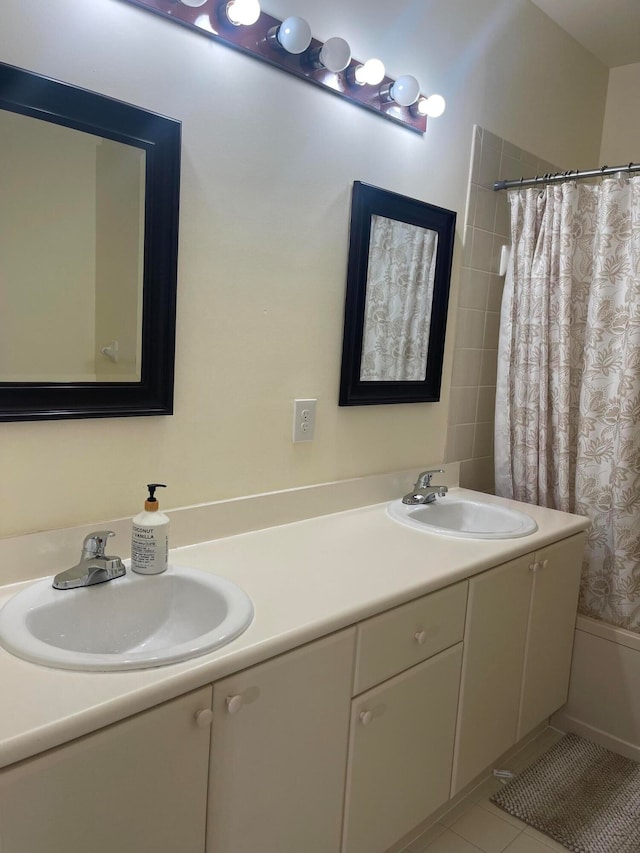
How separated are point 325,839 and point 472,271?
180cm

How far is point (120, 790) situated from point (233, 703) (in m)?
0.21

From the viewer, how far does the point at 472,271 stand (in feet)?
7.58

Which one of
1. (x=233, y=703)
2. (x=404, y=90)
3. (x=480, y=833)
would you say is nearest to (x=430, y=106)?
(x=404, y=90)

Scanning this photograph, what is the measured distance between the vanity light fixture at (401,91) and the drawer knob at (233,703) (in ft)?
5.32

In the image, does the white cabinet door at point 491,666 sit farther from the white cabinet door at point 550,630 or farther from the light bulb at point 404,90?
the light bulb at point 404,90

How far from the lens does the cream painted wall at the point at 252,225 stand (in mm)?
1299

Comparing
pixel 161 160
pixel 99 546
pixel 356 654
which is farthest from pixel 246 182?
pixel 356 654

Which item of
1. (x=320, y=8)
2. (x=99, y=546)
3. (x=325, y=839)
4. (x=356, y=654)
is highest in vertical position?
(x=320, y=8)

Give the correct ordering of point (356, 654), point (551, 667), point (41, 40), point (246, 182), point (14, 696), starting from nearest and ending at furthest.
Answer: point (14, 696)
point (41, 40)
point (356, 654)
point (246, 182)
point (551, 667)

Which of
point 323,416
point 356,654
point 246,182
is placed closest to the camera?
point 356,654

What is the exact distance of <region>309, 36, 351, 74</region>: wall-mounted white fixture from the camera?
1.60 meters

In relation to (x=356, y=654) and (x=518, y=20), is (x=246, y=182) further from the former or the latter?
(x=518, y=20)

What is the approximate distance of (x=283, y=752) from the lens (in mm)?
1192

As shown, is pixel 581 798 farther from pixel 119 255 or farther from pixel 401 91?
pixel 401 91
